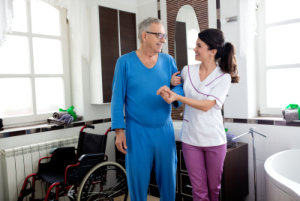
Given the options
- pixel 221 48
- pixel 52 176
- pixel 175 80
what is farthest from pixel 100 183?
pixel 221 48

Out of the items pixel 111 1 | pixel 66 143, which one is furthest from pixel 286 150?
Answer: pixel 111 1

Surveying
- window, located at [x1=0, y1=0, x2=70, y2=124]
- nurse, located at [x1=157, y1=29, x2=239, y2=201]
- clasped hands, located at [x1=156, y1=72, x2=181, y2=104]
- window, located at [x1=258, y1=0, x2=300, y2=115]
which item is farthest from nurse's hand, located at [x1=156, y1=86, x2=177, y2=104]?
window, located at [x1=0, y1=0, x2=70, y2=124]

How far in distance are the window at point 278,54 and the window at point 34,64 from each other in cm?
210

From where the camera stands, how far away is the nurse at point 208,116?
1.62 metres

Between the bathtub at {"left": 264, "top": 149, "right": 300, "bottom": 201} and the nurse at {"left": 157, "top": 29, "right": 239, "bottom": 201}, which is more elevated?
the nurse at {"left": 157, "top": 29, "right": 239, "bottom": 201}

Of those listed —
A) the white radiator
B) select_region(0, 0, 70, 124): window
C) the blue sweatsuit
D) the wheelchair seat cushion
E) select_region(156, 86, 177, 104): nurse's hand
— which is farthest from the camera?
select_region(0, 0, 70, 124): window

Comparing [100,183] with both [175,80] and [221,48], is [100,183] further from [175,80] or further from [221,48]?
[221,48]

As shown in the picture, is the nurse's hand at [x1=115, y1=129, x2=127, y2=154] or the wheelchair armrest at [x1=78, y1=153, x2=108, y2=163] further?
the wheelchair armrest at [x1=78, y1=153, x2=108, y2=163]

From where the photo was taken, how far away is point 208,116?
5.39 ft

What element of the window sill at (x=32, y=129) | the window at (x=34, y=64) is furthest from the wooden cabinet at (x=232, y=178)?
the window at (x=34, y=64)

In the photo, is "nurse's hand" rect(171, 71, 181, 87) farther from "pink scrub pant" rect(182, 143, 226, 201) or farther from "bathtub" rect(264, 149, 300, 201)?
"bathtub" rect(264, 149, 300, 201)

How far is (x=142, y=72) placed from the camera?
63.9 inches

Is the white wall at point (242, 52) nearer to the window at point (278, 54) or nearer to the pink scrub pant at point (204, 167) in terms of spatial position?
the window at point (278, 54)

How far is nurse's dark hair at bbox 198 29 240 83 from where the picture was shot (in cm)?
165
